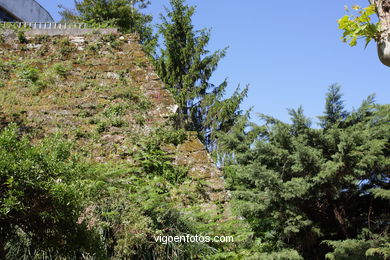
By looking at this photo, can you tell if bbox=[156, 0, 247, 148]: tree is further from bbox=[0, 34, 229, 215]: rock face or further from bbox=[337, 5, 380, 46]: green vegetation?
bbox=[337, 5, 380, 46]: green vegetation

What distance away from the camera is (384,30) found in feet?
6.92

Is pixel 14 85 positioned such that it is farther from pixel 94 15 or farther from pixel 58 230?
pixel 94 15

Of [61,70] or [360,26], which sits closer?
[360,26]

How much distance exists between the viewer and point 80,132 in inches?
275

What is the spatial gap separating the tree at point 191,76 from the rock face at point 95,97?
2.26 metres

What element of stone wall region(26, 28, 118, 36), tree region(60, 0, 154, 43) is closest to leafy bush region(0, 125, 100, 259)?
stone wall region(26, 28, 118, 36)

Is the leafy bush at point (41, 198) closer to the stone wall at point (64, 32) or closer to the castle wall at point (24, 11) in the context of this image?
the stone wall at point (64, 32)

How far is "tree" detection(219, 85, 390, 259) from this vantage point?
5.34 metres

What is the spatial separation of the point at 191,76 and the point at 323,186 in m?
7.00

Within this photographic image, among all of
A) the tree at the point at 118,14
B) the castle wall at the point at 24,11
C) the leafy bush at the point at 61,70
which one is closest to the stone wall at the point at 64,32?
the leafy bush at the point at 61,70

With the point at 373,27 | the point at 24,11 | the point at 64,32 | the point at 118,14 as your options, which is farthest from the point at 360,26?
the point at 24,11

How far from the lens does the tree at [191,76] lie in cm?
1095

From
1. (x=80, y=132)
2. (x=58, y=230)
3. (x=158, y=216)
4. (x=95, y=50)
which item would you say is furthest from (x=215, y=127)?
(x=58, y=230)

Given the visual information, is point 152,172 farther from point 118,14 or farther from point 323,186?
point 118,14
